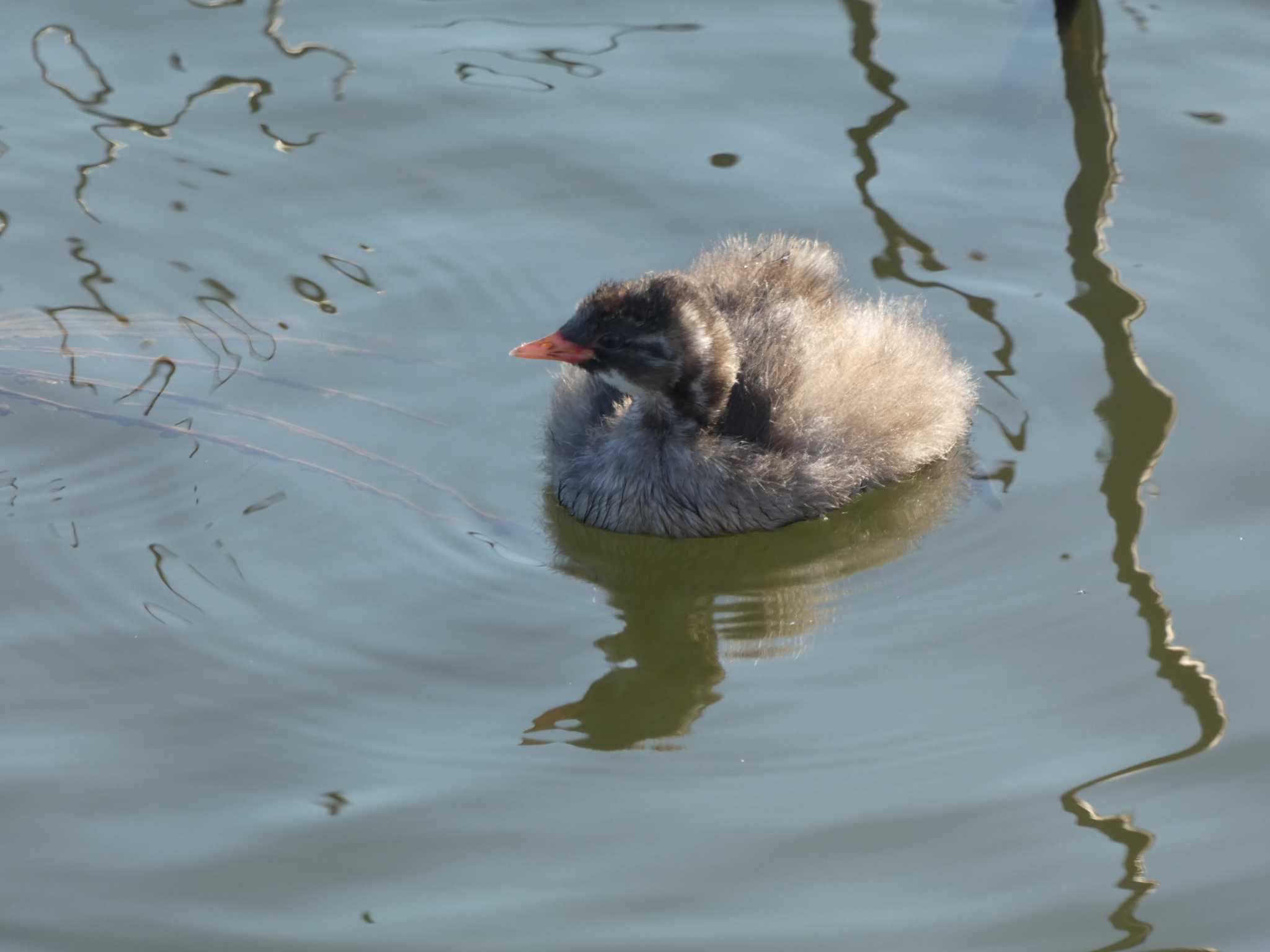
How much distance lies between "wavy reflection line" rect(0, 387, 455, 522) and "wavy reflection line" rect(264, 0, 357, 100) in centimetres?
238

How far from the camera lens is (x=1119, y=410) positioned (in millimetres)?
6734

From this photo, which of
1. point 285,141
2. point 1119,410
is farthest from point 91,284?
point 1119,410

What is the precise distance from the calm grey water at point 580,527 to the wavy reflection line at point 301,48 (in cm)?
2

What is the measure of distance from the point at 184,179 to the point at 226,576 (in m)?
2.66

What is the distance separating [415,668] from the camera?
18.1 feet

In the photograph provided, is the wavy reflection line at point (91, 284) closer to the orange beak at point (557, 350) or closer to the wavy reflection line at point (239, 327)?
the wavy reflection line at point (239, 327)

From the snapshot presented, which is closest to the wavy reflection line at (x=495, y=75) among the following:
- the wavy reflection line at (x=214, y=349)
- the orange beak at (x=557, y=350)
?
the wavy reflection line at (x=214, y=349)

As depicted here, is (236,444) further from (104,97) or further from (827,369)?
(104,97)

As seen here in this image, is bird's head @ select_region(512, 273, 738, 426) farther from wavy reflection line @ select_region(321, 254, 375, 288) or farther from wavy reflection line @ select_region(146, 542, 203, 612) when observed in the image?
wavy reflection line @ select_region(321, 254, 375, 288)

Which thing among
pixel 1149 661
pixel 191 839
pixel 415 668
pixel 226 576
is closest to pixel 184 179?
pixel 226 576

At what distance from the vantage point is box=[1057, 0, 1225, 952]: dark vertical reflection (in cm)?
490

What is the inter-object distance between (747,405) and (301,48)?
3.55 meters

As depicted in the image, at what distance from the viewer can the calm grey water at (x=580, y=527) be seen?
479 centimetres

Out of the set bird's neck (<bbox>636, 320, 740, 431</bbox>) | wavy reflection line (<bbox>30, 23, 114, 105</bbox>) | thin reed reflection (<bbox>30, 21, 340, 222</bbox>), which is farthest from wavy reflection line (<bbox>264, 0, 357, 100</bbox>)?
bird's neck (<bbox>636, 320, 740, 431</bbox>)
